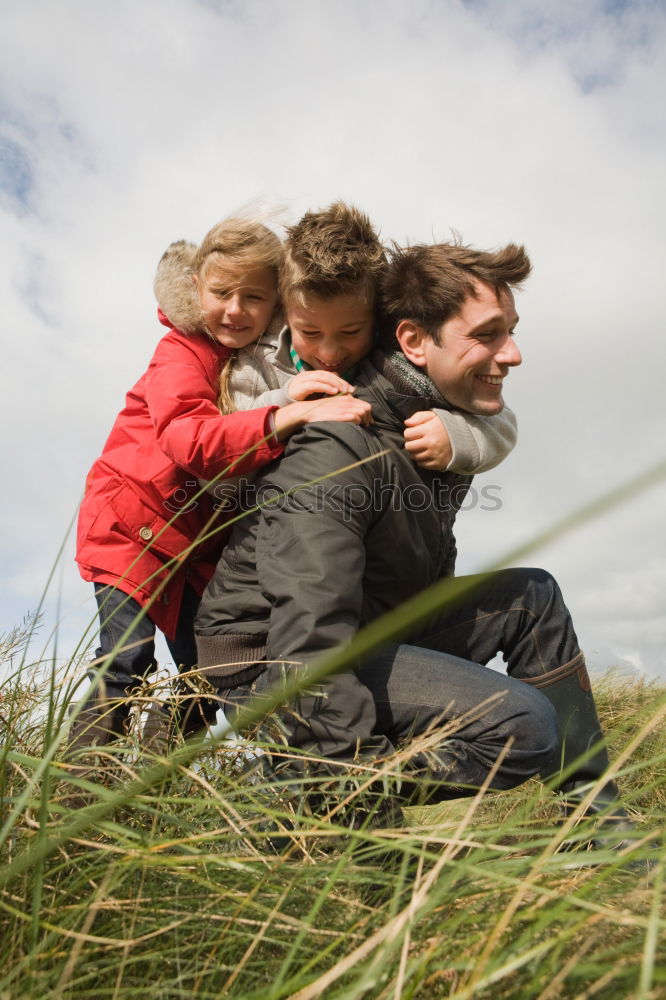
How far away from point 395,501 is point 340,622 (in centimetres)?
56

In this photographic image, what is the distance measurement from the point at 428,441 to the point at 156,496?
1.17 meters

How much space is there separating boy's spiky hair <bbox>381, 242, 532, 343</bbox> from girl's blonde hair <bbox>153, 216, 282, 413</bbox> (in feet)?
1.70

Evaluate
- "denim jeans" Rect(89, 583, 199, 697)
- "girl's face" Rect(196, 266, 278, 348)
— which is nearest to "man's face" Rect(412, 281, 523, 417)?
"girl's face" Rect(196, 266, 278, 348)

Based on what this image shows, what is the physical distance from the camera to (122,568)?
10.6 ft

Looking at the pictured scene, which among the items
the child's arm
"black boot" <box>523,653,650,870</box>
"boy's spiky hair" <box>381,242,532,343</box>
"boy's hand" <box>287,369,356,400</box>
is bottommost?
"black boot" <box>523,653,650,870</box>

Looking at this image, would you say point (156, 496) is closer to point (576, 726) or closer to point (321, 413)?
point (321, 413)

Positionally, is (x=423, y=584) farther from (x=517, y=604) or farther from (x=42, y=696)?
(x=42, y=696)

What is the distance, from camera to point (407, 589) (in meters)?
2.83

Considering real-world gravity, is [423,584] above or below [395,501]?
below

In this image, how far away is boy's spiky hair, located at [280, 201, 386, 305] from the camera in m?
2.93

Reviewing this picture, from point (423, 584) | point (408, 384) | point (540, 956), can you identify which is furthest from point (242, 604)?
point (540, 956)

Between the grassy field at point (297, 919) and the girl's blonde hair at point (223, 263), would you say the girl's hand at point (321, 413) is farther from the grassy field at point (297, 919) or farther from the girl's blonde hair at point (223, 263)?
the grassy field at point (297, 919)

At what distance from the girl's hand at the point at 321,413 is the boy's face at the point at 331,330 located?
1.03ft

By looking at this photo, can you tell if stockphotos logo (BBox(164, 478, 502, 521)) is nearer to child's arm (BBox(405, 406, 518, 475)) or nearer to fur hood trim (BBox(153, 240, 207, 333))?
child's arm (BBox(405, 406, 518, 475))
